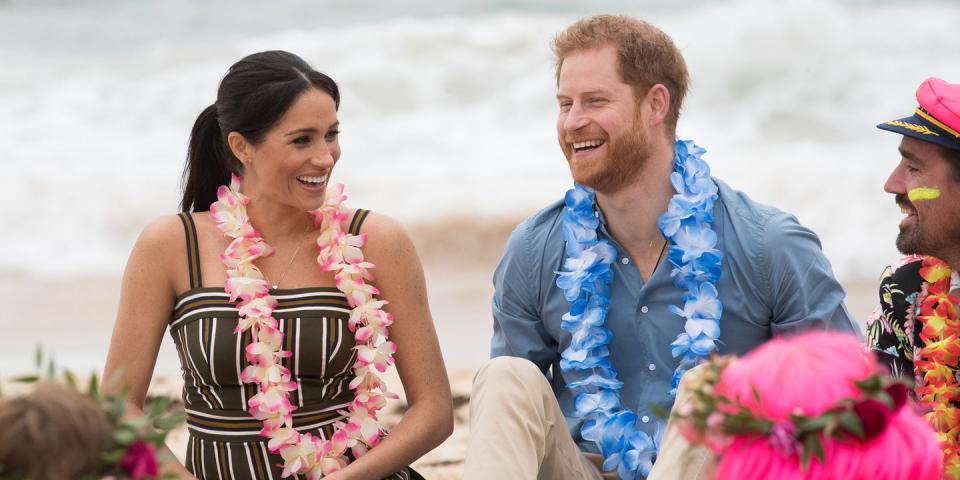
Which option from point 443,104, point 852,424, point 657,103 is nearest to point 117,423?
point 852,424

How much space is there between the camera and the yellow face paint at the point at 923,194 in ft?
12.3

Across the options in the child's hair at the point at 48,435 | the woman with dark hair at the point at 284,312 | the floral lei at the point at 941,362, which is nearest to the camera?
the child's hair at the point at 48,435

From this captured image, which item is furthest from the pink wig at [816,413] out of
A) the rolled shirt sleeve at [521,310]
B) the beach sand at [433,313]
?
the beach sand at [433,313]

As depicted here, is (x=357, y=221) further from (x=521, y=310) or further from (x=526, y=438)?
(x=526, y=438)

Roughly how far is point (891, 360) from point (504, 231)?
876 cm

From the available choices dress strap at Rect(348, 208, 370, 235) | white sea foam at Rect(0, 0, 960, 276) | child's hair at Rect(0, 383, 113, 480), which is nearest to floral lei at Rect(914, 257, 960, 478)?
dress strap at Rect(348, 208, 370, 235)

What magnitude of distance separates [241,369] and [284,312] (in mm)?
210

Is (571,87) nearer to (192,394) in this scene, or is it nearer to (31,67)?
(192,394)

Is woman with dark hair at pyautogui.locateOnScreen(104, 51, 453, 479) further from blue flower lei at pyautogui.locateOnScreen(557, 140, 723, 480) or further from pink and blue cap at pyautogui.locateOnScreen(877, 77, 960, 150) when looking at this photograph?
pink and blue cap at pyautogui.locateOnScreen(877, 77, 960, 150)

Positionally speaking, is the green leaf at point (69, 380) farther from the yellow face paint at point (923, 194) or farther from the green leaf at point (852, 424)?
the yellow face paint at point (923, 194)

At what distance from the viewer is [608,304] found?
161 inches

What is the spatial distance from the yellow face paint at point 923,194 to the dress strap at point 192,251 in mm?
2151

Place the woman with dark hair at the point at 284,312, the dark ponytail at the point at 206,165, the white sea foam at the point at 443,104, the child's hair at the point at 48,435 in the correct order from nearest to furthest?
1. the child's hair at the point at 48,435
2. the woman with dark hair at the point at 284,312
3. the dark ponytail at the point at 206,165
4. the white sea foam at the point at 443,104

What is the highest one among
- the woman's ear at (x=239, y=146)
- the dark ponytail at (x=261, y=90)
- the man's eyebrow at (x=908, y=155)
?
the dark ponytail at (x=261, y=90)
